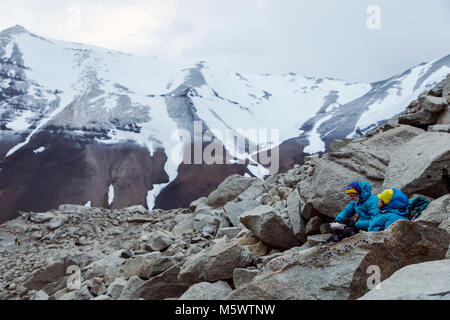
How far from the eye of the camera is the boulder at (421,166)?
5656mm

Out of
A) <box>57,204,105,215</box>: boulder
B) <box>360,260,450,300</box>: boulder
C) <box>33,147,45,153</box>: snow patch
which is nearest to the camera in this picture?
Result: <box>360,260,450,300</box>: boulder

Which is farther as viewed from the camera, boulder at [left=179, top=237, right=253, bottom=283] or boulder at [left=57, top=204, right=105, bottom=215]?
boulder at [left=57, top=204, right=105, bottom=215]

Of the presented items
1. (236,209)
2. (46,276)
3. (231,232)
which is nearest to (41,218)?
(46,276)

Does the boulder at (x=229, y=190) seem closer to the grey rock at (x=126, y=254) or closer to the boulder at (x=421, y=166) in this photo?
the grey rock at (x=126, y=254)

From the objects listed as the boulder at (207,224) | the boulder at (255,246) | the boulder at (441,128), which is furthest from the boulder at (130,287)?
the boulder at (441,128)

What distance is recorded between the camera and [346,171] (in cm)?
672

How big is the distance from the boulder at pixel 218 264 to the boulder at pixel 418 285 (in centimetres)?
260

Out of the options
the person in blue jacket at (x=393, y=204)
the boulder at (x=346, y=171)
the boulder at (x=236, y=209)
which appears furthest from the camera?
the boulder at (x=236, y=209)

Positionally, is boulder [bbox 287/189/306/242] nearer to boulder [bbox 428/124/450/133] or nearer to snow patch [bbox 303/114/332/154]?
boulder [bbox 428/124/450/133]

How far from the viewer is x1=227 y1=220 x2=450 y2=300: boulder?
356 centimetres

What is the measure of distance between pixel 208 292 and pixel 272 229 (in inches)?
98.0

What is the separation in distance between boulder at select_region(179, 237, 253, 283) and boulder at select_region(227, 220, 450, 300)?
1.50 metres

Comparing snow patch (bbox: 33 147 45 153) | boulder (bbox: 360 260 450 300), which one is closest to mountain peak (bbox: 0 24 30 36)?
snow patch (bbox: 33 147 45 153)

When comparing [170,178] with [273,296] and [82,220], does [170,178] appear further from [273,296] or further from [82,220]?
[273,296]
